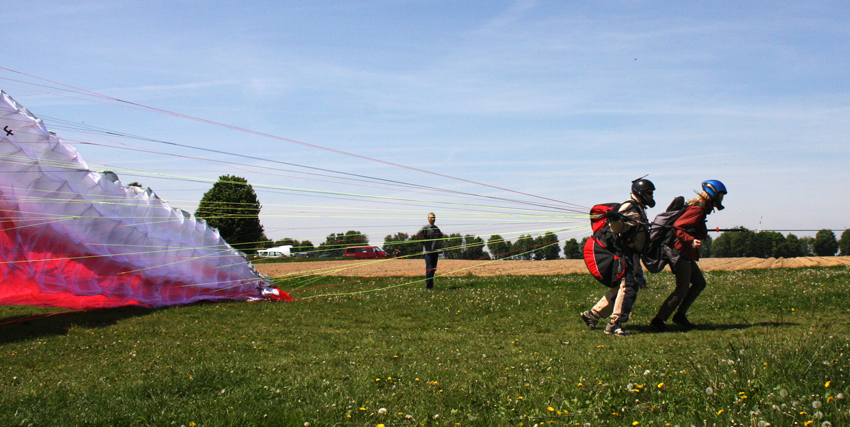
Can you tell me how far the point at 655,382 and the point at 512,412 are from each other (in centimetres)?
142

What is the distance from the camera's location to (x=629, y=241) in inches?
342

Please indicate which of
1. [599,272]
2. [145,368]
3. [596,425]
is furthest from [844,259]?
[145,368]

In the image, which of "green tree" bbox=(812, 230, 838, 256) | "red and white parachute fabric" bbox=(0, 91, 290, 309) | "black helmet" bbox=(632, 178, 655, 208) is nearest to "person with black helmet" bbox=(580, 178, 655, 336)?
"black helmet" bbox=(632, 178, 655, 208)

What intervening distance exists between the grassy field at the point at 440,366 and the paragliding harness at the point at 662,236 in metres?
1.08

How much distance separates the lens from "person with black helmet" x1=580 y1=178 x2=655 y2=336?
861 centimetres

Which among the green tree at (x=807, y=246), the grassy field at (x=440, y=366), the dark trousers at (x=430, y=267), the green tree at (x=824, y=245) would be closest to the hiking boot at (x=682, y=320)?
the grassy field at (x=440, y=366)

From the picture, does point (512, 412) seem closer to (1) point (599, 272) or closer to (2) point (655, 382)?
(2) point (655, 382)

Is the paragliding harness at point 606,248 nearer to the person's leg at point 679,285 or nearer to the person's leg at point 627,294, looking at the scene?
the person's leg at point 627,294

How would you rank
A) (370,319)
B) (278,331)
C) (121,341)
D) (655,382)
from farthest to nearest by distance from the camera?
1. (370,319)
2. (278,331)
3. (121,341)
4. (655,382)

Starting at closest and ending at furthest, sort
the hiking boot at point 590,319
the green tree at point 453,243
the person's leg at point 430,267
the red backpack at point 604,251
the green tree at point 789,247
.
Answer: the green tree at point 453,243
the red backpack at point 604,251
the hiking boot at point 590,319
the person's leg at point 430,267
the green tree at point 789,247

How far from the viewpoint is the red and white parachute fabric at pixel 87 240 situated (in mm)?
11000

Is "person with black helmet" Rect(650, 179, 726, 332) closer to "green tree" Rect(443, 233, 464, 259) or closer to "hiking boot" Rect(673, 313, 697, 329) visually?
"hiking boot" Rect(673, 313, 697, 329)

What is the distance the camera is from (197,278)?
559 inches

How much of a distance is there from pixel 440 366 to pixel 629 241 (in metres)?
3.69
